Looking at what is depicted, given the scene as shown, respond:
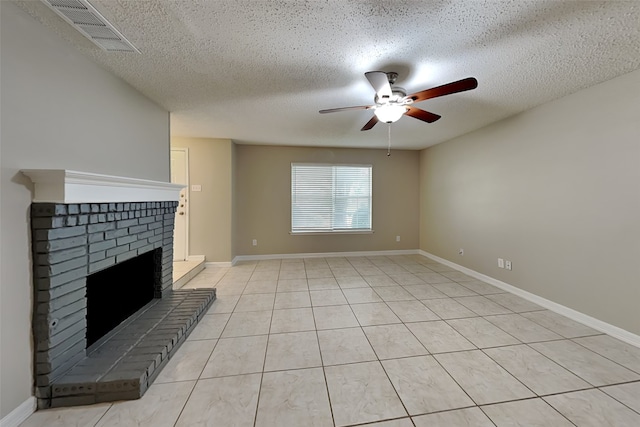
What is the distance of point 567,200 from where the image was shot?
2.59 metres

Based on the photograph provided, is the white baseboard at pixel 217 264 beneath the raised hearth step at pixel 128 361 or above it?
above

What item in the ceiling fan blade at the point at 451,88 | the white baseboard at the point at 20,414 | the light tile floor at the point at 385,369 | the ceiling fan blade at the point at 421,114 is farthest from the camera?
the ceiling fan blade at the point at 421,114

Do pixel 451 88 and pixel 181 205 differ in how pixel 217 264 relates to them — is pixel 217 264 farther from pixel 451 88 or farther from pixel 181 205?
pixel 451 88

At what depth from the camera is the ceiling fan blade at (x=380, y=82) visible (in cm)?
168

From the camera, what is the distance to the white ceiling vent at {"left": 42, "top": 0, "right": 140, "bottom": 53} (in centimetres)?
135

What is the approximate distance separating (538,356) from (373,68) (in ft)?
8.70

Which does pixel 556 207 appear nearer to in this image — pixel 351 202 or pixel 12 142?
pixel 351 202

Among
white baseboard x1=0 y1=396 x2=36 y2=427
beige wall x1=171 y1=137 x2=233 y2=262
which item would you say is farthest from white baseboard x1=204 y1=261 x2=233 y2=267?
white baseboard x1=0 y1=396 x2=36 y2=427

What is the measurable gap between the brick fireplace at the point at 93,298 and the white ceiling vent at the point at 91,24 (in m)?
0.91

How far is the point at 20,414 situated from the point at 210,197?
3310 mm

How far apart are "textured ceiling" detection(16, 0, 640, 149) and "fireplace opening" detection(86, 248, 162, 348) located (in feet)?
5.70

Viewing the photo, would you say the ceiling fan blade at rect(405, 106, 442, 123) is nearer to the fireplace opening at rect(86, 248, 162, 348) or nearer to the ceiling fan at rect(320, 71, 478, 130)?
the ceiling fan at rect(320, 71, 478, 130)

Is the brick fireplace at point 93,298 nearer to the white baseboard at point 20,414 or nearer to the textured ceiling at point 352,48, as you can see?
the white baseboard at point 20,414

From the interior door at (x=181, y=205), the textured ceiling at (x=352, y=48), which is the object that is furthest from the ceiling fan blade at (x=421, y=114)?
the interior door at (x=181, y=205)
